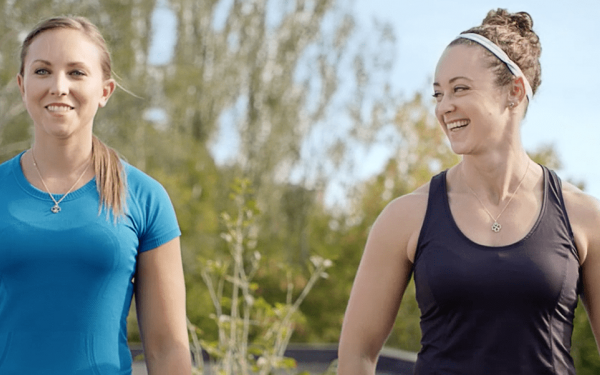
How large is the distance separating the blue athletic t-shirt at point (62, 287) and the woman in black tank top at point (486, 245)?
0.68m

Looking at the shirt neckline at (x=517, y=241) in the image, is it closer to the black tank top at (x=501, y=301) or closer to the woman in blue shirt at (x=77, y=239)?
the black tank top at (x=501, y=301)

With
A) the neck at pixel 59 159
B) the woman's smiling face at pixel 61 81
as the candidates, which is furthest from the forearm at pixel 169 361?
the woman's smiling face at pixel 61 81

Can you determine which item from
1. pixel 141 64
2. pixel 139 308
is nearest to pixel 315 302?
pixel 141 64

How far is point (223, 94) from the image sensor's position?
2061 cm

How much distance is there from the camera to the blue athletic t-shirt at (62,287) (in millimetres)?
2057

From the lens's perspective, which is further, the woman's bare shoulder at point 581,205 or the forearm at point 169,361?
the forearm at point 169,361

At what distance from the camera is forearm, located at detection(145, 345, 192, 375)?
88.7 inches

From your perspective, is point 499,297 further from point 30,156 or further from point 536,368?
point 30,156

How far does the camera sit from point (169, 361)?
2256 millimetres

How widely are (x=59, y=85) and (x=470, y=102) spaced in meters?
1.14

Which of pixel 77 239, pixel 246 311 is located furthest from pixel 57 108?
pixel 246 311

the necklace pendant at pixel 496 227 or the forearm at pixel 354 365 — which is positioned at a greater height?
the necklace pendant at pixel 496 227

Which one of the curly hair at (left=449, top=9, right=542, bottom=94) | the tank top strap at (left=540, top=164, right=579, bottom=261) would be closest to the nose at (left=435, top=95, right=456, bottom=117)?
the curly hair at (left=449, top=9, right=542, bottom=94)

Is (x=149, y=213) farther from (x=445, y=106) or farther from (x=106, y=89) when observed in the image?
(x=445, y=106)
